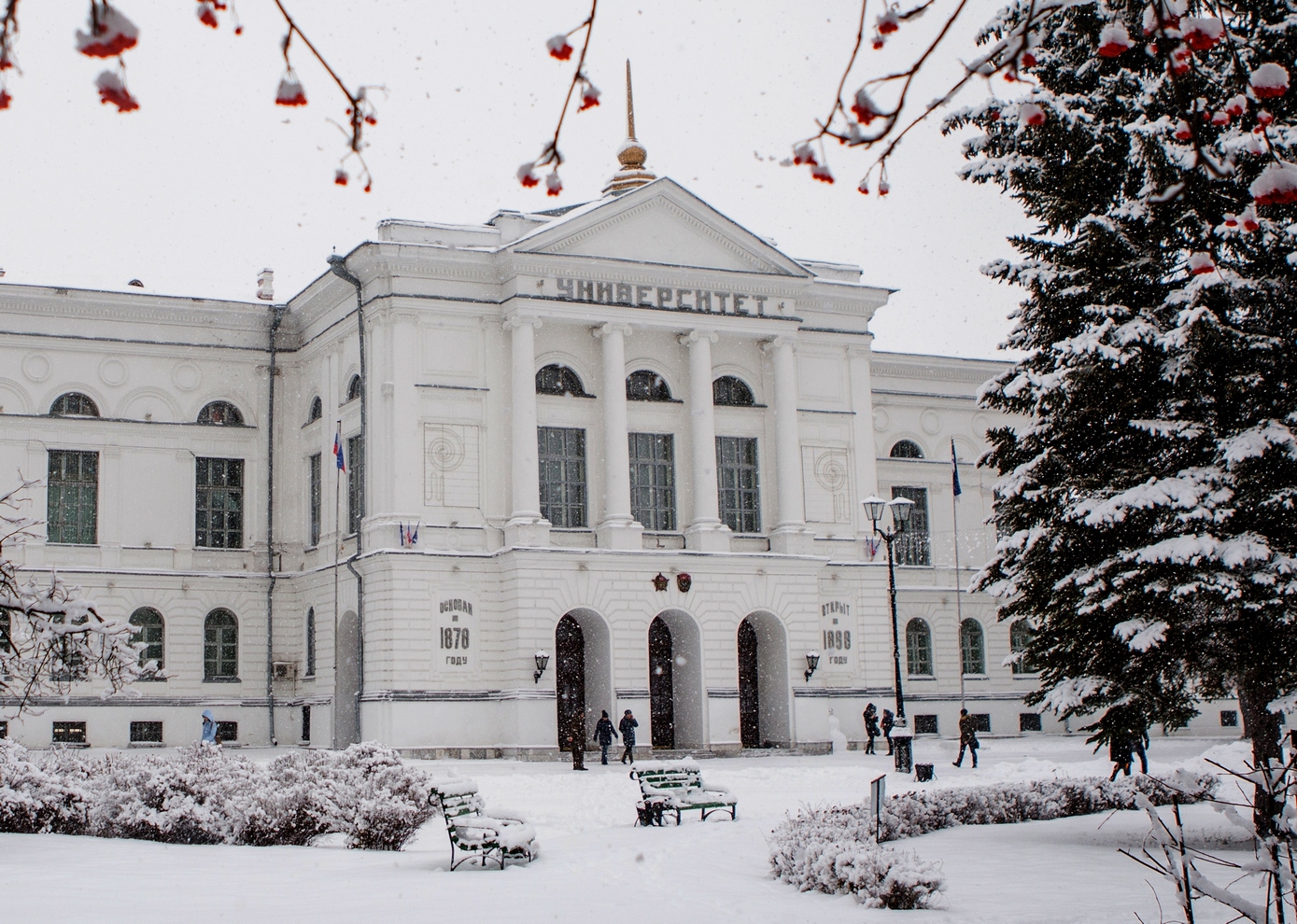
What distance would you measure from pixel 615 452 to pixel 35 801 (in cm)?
2101

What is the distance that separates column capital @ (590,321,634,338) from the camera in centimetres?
3703

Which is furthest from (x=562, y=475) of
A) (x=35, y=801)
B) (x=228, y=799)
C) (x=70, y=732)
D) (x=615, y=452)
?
(x=35, y=801)

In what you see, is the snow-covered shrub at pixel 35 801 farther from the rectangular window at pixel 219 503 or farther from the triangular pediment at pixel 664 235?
the rectangular window at pixel 219 503

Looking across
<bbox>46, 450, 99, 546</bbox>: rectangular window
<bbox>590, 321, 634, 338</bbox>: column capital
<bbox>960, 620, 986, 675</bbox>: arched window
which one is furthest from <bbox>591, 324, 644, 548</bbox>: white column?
<bbox>960, 620, 986, 675</bbox>: arched window

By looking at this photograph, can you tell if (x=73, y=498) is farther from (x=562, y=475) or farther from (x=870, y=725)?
(x=870, y=725)

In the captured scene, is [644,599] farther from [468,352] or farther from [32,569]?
[32,569]

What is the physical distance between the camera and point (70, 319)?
38.5 metres

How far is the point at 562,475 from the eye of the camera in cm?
3722

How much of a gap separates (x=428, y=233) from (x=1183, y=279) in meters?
23.2

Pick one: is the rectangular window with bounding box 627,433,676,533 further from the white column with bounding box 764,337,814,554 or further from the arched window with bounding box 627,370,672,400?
the white column with bounding box 764,337,814,554

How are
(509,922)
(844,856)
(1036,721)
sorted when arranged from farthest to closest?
(1036,721)
(844,856)
(509,922)

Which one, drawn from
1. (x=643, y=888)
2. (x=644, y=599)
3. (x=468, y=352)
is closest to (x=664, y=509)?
(x=644, y=599)

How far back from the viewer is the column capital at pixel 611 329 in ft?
121

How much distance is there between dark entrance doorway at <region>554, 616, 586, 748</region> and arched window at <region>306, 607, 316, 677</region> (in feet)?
21.4
